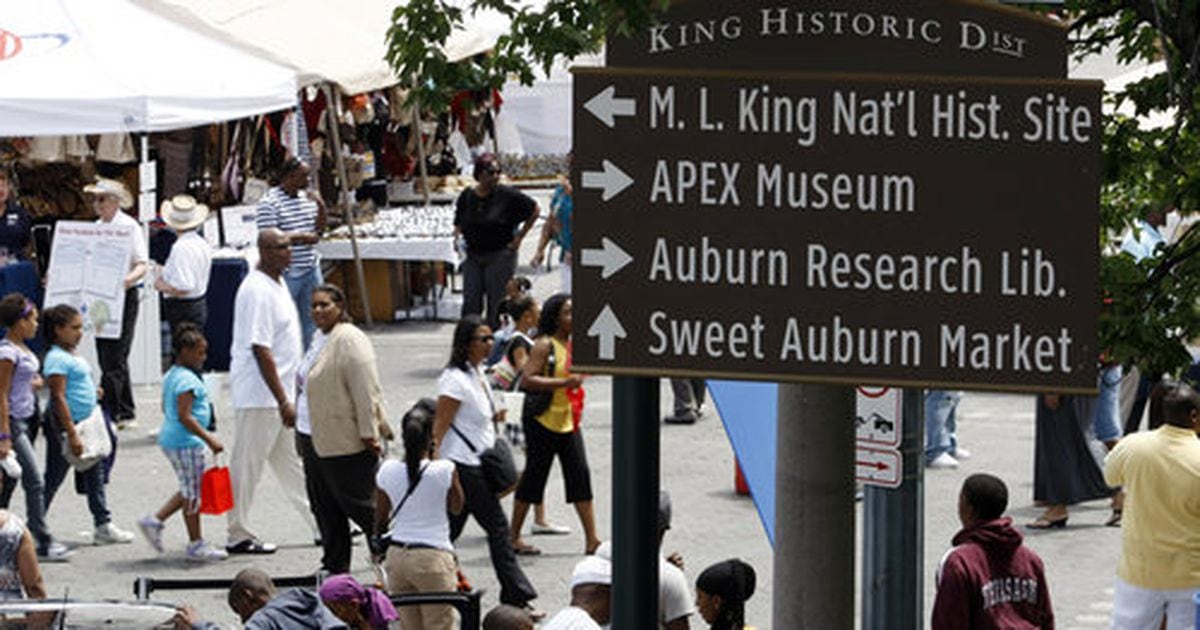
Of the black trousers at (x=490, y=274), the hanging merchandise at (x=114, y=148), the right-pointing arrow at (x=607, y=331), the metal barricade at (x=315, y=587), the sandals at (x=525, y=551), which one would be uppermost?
the hanging merchandise at (x=114, y=148)

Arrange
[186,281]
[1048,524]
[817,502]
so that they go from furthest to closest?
[186,281] < [1048,524] < [817,502]

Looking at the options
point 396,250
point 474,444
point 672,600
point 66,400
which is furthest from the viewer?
point 396,250

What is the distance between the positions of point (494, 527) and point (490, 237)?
29.7 ft

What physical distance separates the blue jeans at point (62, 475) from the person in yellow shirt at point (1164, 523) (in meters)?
6.07

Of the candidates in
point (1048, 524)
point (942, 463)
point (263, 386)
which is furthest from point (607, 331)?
point (942, 463)

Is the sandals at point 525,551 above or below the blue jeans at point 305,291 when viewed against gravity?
below

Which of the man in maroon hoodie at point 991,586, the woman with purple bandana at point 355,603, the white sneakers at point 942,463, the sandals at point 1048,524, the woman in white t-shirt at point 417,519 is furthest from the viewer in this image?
the white sneakers at point 942,463

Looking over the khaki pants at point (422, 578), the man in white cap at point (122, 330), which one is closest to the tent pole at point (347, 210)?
the man in white cap at point (122, 330)

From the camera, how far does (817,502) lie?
6734 millimetres

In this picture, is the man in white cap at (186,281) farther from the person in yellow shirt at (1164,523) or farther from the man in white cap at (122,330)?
the person in yellow shirt at (1164,523)

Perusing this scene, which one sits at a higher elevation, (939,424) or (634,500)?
(634,500)

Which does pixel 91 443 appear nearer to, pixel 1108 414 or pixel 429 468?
pixel 429 468

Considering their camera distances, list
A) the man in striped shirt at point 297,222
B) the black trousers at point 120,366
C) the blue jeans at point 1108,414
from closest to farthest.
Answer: the blue jeans at point 1108,414, the black trousers at point 120,366, the man in striped shirt at point 297,222

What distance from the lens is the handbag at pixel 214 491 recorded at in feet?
43.4
